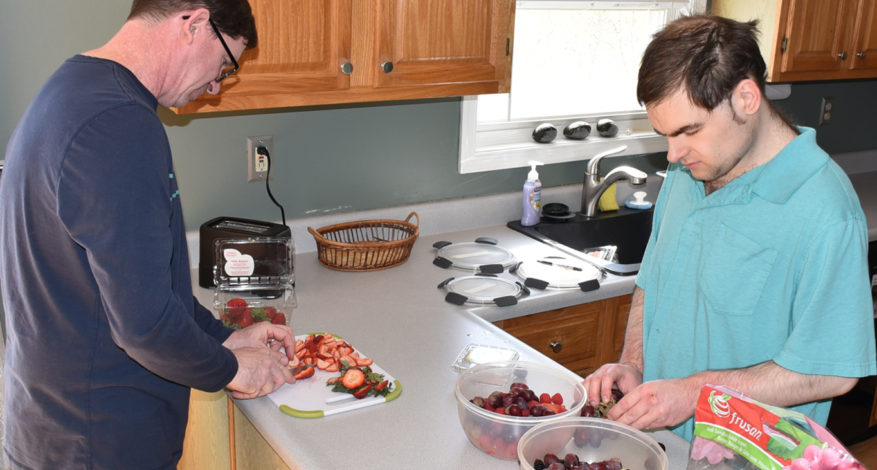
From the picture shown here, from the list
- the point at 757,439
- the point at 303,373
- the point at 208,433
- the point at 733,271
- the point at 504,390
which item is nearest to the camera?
the point at 757,439

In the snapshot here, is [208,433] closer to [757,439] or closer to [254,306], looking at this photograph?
[254,306]

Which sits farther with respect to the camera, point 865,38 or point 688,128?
point 865,38

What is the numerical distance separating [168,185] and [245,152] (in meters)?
1.07

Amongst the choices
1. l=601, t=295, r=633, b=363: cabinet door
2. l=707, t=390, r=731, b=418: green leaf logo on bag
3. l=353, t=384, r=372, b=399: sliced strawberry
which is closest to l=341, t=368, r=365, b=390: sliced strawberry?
l=353, t=384, r=372, b=399: sliced strawberry

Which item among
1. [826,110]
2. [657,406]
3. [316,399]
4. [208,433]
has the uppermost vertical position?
[826,110]

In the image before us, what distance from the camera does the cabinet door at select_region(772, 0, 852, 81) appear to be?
2.71 m

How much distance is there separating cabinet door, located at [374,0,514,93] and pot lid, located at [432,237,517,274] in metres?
0.52

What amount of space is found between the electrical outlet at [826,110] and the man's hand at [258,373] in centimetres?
298

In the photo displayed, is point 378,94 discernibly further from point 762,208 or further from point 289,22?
point 762,208

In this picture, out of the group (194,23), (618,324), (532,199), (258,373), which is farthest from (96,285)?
(532,199)

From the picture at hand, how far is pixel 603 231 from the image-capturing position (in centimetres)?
293

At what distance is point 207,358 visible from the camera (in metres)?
1.38

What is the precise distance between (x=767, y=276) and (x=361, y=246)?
3.92 feet

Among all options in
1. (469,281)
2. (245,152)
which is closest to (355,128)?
(245,152)
